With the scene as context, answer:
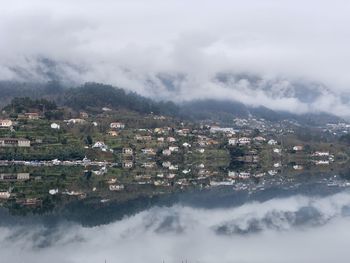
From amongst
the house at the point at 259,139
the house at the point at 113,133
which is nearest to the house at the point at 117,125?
the house at the point at 113,133

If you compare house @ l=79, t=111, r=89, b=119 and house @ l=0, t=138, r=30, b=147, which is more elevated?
house @ l=79, t=111, r=89, b=119

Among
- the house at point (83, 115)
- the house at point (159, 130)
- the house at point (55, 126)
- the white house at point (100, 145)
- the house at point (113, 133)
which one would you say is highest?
the house at point (83, 115)

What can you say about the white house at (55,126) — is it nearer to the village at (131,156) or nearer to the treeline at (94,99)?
the village at (131,156)

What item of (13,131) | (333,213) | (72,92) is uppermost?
(72,92)

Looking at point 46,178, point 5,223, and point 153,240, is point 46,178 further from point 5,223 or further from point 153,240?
point 153,240

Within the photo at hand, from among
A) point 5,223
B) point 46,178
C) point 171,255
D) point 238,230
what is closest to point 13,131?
point 46,178

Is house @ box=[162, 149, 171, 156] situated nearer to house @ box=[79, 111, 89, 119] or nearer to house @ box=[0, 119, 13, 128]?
house @ box=[79, 111, 89, 119]

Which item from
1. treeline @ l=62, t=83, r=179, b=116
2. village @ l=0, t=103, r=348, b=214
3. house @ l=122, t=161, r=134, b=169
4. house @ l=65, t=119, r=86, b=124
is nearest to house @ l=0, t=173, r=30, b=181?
village @ l=0, t=103, r=348, b=214
